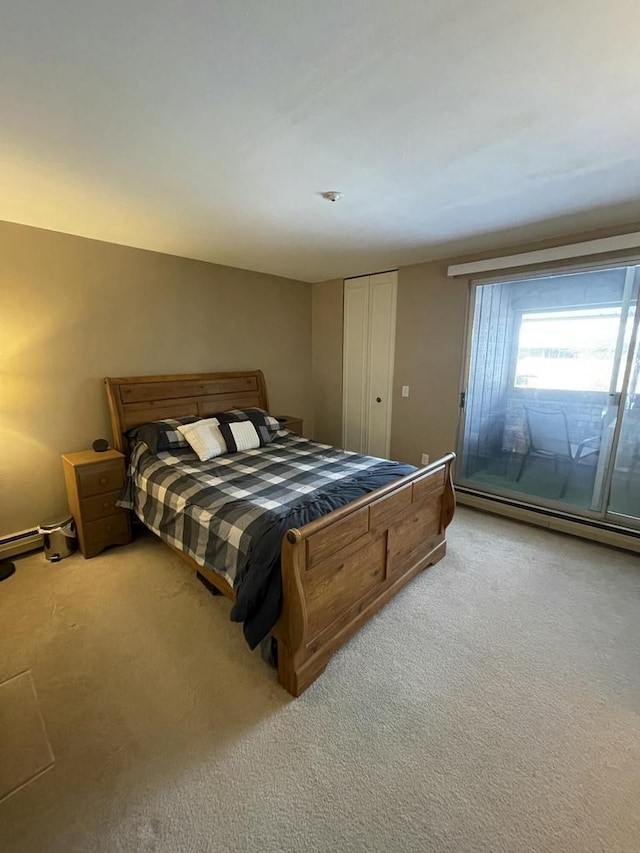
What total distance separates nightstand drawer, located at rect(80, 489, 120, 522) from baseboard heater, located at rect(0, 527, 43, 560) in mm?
410

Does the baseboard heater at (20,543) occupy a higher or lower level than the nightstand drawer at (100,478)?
lower

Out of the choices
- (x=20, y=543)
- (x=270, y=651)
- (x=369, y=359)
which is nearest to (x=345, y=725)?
(x=270, y=651)

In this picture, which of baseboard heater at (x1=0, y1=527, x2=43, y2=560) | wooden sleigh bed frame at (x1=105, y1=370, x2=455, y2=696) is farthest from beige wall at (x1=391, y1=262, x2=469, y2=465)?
baseboard heater at (x1=0, y1=527, x2=43, y2=560)

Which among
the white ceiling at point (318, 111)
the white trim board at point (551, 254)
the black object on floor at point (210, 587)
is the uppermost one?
the white ceiling at point (318, 111)

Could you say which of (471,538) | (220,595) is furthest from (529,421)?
(220,595)

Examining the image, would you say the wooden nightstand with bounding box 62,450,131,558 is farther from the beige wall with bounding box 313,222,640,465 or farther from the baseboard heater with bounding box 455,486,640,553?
the baseboard heater with bounding box 455,486,640,553

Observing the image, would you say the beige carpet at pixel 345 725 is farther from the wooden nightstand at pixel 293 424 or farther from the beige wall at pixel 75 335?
the wooden nightstand at pixel 293 424

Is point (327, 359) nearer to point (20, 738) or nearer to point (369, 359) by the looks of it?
point (369, 359)

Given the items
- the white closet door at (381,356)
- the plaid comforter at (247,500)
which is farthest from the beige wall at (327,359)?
the plaid comforter at (247,500)

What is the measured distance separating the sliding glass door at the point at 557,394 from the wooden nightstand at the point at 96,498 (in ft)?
10.3

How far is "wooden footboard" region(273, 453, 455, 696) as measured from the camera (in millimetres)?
1573

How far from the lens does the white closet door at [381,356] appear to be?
13.2 feet

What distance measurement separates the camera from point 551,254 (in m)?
2.80

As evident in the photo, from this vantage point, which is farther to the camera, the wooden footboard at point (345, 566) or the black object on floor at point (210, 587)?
the black object on floor at point (210, 587)
